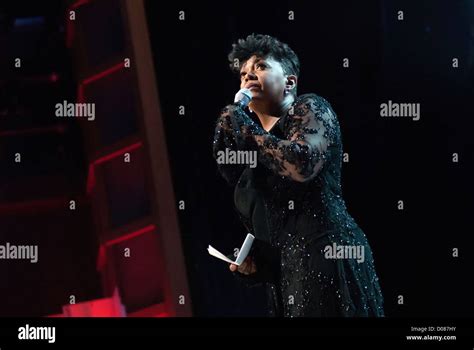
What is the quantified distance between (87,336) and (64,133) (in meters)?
0.90

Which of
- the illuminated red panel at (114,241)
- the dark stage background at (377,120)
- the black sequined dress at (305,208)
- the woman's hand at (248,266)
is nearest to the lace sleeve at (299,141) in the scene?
the black sequined dress at (305,208)

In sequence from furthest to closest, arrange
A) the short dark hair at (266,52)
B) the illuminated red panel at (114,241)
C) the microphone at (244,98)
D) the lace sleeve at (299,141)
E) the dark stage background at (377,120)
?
the illuminated red panel at (114,241), the dark stage background at (377,120), the short dark hair at (266,52), the microphone at (244,98), the lace sleeve at (299,141)

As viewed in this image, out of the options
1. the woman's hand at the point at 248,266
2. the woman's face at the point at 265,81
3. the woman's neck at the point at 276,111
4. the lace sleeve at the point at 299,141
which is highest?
the woman's face at the point at 265,81

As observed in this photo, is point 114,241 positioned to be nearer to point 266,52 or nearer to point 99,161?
point 99,161

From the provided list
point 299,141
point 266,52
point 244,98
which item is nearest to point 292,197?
point 299,141

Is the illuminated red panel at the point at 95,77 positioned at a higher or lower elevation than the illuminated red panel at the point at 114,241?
higher

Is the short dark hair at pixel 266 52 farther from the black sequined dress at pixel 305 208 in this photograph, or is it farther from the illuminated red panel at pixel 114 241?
the illuminated red panel at pixel 114 241

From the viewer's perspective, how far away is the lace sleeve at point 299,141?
96.0 inches

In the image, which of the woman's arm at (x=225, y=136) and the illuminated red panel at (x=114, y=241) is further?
the illuminated red panel at (x=114, y=241)

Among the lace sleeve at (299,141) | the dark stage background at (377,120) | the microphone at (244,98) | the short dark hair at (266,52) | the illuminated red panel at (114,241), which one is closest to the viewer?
the lace sleeve at (299,141)

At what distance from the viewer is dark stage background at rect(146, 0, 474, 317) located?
11.2 feet

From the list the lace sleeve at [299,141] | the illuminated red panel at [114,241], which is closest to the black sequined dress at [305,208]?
the lace sleeve at [299,141]

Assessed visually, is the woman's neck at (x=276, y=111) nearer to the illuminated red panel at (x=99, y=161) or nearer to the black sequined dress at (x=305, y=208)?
the black sequined dress at (x=305, y=208)

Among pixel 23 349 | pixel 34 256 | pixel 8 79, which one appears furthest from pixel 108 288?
pixel 8 79
